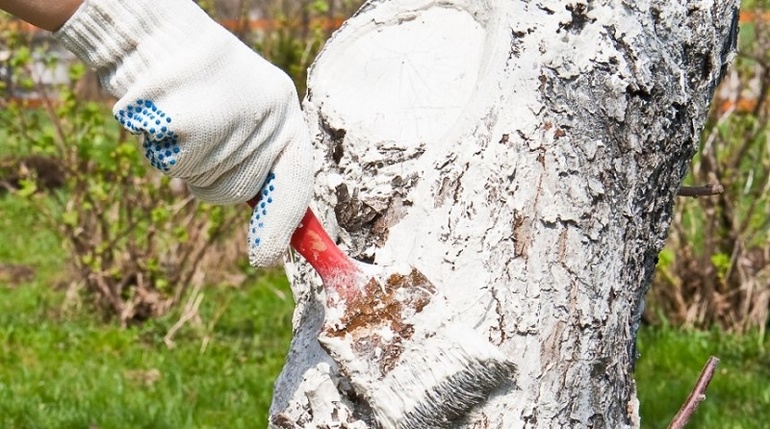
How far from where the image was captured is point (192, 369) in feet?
16.1

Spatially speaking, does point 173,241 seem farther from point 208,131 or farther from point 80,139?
point 208,131

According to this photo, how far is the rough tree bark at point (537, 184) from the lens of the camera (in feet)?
6.34

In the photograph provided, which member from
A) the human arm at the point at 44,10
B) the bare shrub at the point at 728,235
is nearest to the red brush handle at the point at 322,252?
the human arm at the point at 44,10

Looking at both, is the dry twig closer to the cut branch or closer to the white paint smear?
the cut branch

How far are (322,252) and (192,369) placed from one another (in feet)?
10.1

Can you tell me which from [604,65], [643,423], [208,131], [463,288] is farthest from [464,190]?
[643,423]

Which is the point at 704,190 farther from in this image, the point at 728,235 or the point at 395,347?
the point at 728,235

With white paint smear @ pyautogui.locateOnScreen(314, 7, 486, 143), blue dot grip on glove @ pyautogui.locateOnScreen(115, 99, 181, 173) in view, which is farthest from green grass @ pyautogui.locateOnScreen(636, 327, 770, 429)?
blue dot grip on glove @ pyautogui.locateOnScreen(115, 99, 181, 173)

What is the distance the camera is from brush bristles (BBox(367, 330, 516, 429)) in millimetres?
1892

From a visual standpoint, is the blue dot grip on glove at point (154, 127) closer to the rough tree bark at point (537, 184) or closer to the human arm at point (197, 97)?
the human arm at point (197, 97)

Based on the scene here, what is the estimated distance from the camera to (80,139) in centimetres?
552

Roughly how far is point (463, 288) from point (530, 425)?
0.84 feet

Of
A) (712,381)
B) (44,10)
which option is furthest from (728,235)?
(44,10)

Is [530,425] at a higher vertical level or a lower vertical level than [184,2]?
lower
